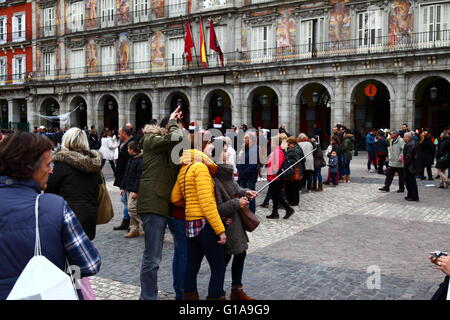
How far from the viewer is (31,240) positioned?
2.29 metres

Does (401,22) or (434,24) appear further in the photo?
(401,22)

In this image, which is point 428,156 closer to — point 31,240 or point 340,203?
point 340,203

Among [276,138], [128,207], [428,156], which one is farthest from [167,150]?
[428,156]

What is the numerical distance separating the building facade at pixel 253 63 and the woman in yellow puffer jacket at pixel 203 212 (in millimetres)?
19878

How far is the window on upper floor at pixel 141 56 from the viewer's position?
→ 31.6 metres

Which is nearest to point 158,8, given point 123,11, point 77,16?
point 123,11

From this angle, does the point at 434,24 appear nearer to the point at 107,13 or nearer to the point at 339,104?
the point at 339,104

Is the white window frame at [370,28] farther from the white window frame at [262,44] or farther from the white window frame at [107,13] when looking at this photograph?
the white window frame at [107,13]

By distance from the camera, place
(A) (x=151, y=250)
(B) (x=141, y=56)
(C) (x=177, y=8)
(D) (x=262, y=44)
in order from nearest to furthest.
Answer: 1. (A) (x=151, y=250)
2. (D) (x=262, y=44)
3. (C) (x=177, y=8)
4. (B) (x=141, y=56)

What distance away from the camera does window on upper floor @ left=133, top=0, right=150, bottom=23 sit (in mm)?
31328

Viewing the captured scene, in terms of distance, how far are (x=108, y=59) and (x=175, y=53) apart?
19.3 ft

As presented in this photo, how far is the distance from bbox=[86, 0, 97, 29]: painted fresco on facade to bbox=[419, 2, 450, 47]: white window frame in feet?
72.3

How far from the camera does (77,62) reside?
35250mm
